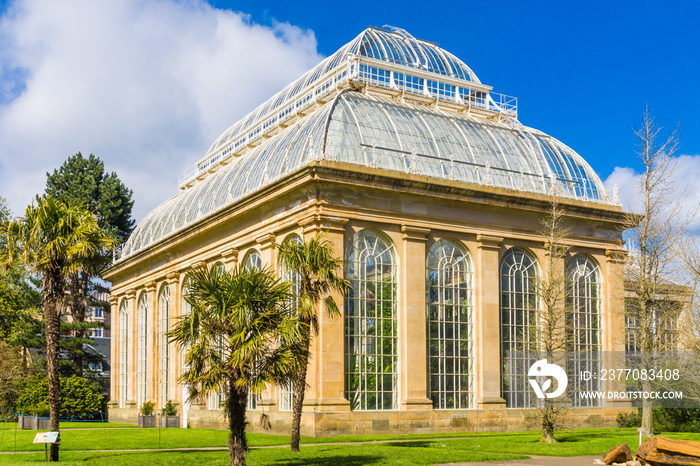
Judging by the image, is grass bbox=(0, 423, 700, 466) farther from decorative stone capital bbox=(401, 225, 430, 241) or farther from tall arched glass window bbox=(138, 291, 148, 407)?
tall arched glass window bbox=(138, 291, 148, 407)

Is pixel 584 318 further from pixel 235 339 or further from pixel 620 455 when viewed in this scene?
pixel 235 339

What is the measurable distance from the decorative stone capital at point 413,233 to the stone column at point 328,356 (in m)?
3.79

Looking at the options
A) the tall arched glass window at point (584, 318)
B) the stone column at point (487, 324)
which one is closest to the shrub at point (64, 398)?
the stone column at point (487, 324)

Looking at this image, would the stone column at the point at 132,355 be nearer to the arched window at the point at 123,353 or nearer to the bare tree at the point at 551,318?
the arched window at the point at 123,353

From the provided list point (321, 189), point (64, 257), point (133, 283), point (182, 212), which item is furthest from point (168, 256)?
point (64, 257)

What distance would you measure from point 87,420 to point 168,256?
17.2 m

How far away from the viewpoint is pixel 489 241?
4281cm

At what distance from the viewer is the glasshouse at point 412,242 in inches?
1513

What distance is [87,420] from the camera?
62844mm

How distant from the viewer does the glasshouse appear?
3844 centimetres

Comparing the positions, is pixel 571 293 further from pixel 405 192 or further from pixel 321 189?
pixel 321 189

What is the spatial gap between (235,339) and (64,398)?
47247 mm

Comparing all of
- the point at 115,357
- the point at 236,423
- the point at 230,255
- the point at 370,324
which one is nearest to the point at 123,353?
the point at 115,357

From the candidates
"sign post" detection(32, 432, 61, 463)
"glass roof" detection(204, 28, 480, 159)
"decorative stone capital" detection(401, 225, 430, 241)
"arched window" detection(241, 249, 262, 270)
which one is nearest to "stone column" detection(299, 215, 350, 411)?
"decorative stone capital" detection(401, 225, 430, 241)
